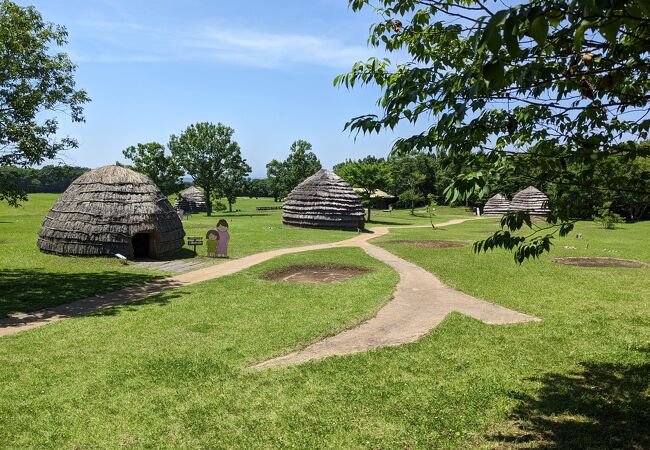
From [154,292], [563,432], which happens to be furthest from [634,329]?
[154,292]

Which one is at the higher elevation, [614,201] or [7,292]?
[614,201]

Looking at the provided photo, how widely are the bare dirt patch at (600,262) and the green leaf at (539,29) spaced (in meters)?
20.0

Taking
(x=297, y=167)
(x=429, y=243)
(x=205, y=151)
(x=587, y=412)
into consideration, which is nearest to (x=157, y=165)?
(x=205, y=151)

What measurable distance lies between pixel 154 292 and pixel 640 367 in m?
12.8

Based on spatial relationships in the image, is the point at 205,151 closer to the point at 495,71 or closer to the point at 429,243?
the point at 429,243

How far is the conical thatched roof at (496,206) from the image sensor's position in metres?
61.2

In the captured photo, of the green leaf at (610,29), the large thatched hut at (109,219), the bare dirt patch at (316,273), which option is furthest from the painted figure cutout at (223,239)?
the green leaf at (610,29)

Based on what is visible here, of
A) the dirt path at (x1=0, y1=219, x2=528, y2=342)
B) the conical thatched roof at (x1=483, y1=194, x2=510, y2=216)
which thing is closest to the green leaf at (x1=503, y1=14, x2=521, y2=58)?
the dirt path at (x1=0, y1=219, x2=528, y2=342)

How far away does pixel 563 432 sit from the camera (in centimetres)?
566

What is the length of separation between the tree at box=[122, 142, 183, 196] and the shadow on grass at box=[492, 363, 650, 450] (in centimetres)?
5299

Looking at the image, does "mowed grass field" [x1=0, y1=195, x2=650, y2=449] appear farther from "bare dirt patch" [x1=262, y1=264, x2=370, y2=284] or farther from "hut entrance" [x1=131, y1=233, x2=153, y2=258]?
"hut entrance" [x1=131, y1=233, x2=153, y2=258]

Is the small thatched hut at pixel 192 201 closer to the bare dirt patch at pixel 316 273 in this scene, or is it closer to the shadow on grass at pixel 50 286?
the shadow on grass at pixel 50 286

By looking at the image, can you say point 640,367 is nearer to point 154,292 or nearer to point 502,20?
point 502,20

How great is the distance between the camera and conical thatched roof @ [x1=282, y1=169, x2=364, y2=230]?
3747cm
